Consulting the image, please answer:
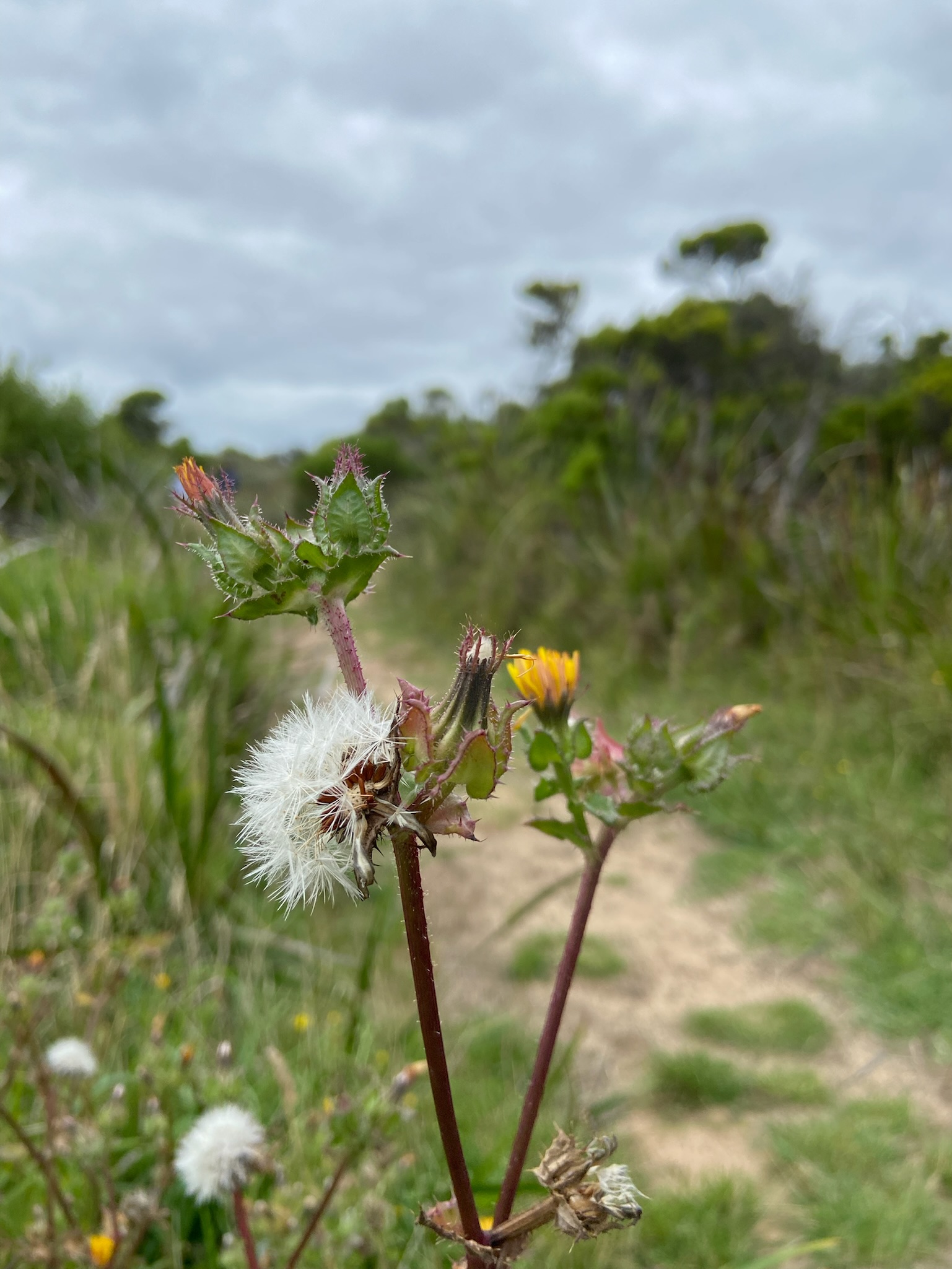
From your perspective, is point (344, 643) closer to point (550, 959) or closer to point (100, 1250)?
point (100, 1250)

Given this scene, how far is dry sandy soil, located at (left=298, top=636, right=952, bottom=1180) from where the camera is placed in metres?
2.47

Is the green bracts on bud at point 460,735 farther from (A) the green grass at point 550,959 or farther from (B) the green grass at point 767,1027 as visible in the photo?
(A) the green grass at point 550,959

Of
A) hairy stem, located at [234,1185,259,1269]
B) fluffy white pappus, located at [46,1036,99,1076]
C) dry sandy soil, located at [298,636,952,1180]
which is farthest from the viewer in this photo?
dry sandy soil, located at [298,636,952,1180]

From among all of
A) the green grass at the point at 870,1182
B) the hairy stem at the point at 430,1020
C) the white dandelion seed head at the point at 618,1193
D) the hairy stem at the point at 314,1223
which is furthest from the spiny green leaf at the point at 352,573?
the green grass at the point at 870,1182

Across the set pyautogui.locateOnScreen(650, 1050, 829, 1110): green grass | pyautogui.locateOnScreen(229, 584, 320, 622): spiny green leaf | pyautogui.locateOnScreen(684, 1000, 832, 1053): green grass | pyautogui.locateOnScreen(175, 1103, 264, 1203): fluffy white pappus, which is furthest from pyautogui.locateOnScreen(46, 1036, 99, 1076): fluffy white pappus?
pyautogui.locateOnScreen(684, 1000, 832, 1053): green grass

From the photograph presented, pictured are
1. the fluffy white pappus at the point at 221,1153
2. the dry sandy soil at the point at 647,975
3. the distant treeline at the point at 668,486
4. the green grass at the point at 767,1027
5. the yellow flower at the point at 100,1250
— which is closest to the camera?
the fluffy white pappus at the point at 221,1153

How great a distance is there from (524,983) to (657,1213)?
3.95ft

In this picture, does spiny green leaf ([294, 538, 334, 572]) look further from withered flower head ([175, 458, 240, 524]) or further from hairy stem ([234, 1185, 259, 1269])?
hairy stem ([234, 1185, 259, 1269])

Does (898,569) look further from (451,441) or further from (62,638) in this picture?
(451,441)

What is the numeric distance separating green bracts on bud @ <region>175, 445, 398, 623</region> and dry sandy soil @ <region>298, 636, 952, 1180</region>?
1659 mm

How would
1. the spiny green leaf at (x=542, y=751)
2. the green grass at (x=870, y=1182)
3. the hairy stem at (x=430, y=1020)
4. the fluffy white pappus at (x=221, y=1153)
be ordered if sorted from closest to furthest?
the hairy stem at (x=430, y=1020) < the spiny green leaf at (x=542, y=751) < the fluffy white pappus at (x=221, y=1153) < the green grass at (x=870, y=1182)

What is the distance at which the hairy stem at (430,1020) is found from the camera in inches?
19.0

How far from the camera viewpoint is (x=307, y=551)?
50cm

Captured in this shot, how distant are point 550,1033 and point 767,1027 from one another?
266cm
